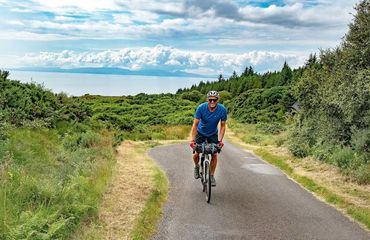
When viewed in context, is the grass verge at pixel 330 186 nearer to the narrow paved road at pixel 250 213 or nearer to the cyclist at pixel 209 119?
the narrow paved road at pixel 250 213

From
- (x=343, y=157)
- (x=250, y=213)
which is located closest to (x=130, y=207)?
(x=250, y=213)

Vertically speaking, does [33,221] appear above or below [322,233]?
above

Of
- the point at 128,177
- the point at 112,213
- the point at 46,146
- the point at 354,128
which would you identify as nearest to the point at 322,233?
the point at 112,213

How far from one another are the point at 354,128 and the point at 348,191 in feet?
13.4

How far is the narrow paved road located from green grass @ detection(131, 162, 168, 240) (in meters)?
0.16

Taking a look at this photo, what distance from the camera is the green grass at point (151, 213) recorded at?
7230mm

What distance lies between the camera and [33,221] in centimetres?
571

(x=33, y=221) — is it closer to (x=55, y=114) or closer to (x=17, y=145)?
(x=17, y=145)

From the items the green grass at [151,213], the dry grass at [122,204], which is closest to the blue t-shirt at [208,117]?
the green grass at [151,213]

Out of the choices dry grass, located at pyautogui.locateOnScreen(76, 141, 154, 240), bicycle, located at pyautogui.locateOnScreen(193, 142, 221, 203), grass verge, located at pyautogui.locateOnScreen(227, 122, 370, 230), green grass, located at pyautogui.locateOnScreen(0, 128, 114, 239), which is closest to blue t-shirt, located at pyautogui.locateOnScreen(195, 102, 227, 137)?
bicycle, located at pyautogui.locateOnScreen(193, 142, 221, 203)

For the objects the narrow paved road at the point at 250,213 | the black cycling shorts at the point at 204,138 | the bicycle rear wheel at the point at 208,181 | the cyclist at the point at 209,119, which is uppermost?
the cyclist at the point at 209,119

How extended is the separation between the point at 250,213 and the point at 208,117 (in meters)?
2.34

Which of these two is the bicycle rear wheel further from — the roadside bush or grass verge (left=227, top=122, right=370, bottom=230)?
the roadside bush

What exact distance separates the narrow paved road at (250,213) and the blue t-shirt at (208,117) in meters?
1.54
